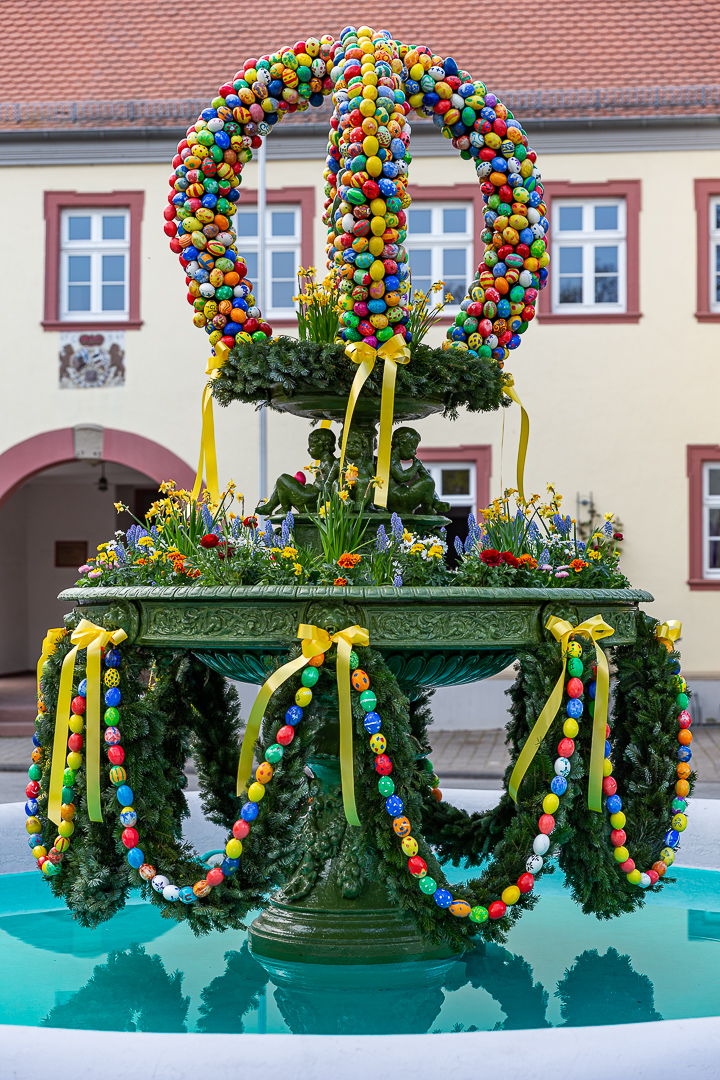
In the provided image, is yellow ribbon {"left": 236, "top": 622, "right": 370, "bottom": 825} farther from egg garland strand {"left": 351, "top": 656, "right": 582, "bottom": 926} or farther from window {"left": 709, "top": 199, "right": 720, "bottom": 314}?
window {"left": 709, "top": 199, "right": 720, "bottom": 314}

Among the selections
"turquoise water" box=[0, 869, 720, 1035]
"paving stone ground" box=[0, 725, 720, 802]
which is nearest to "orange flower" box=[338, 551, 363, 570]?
"turquoise water" box=[0, 869, 720, 1035]

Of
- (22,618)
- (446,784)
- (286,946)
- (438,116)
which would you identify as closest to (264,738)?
(286,946)

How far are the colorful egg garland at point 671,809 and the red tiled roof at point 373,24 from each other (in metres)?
12.2

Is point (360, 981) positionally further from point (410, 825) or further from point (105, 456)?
point (105, 456)

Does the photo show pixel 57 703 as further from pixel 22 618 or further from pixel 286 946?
pixel 22 618

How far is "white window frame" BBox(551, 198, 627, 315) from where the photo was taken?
15.1m

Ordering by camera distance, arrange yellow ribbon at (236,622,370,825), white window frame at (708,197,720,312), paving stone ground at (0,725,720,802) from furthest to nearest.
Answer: white window frame at (708,197,720,312)
paving stone ground at (0,725,720,802)
yellow ribbon at (236,622,370,825)

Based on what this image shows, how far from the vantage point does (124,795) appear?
3643mm

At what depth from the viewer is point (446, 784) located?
1041cm

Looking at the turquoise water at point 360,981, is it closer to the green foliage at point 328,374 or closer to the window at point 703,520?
the green foliage at point 328,374

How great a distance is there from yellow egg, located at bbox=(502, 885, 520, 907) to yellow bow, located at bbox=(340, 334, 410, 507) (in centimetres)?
123

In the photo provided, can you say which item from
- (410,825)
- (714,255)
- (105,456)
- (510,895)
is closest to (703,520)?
(714,255)

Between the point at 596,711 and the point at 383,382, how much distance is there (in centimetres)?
123

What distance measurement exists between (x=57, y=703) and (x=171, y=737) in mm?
605
